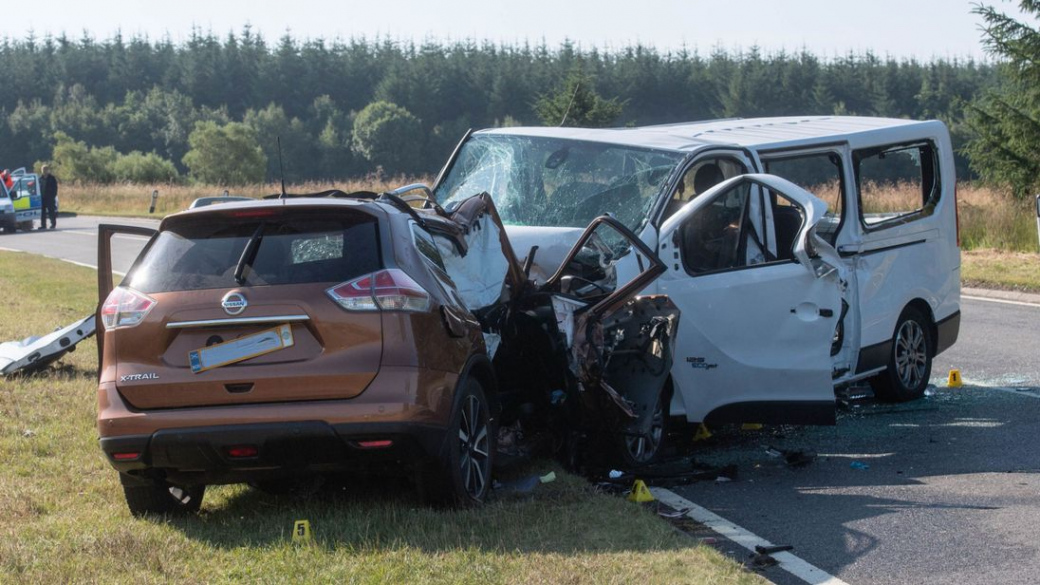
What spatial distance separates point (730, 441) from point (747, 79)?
104 m

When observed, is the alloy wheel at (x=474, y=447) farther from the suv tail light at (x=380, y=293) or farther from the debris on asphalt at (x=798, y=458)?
the debris on asphalt at (x=798, y=458)

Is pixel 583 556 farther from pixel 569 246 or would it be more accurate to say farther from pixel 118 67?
pixel 118 67

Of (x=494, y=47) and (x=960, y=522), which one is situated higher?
(x=494, y=47)

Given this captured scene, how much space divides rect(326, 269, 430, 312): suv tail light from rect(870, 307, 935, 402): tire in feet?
17.4

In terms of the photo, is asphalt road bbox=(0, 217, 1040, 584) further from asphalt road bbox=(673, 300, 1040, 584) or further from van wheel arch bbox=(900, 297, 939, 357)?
van wheel arch bbox=(900, 297, 939, 357)

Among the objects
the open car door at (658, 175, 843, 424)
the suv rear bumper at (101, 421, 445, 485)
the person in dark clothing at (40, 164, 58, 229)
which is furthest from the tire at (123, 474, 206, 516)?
the person in dark clothing at (40, 164, 58, 229)

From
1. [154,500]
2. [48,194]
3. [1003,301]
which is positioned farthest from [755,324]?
[48,194]

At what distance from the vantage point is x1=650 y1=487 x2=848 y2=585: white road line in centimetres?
554

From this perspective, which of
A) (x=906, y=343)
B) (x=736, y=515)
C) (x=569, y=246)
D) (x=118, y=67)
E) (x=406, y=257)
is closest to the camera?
(x=406, y=257)

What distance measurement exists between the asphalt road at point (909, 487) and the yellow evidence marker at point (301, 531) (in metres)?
1.99

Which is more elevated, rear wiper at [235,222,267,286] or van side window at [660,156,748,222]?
van side window at [660,156,748,222]

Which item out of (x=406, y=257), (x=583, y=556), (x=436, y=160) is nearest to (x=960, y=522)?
(x=583, y=556)

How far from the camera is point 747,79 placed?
109625 millimetres

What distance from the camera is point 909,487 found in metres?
7.34
